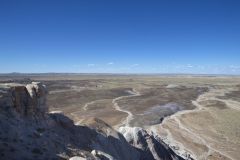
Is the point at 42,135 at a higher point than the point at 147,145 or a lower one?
higher

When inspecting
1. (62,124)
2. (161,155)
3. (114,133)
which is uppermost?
(62,124)

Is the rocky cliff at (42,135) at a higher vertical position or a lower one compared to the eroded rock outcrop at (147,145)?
higher

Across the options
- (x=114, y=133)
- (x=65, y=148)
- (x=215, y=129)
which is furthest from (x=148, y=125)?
(x=65, y=148)

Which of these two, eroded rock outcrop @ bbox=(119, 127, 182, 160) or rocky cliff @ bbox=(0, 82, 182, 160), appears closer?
rocky cliff @ bbox=(0, 82, 182, 160)

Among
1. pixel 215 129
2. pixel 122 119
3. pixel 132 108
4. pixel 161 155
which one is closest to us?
pixel 161 155

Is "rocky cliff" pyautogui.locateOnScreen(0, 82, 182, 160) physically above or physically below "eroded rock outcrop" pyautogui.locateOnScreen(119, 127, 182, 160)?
above

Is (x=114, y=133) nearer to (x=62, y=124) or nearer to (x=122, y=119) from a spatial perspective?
(x=62, y=124)

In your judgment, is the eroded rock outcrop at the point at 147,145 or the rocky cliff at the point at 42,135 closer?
the rocky cliff at the point at 42,135

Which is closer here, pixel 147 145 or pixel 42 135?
pixel 42 135
